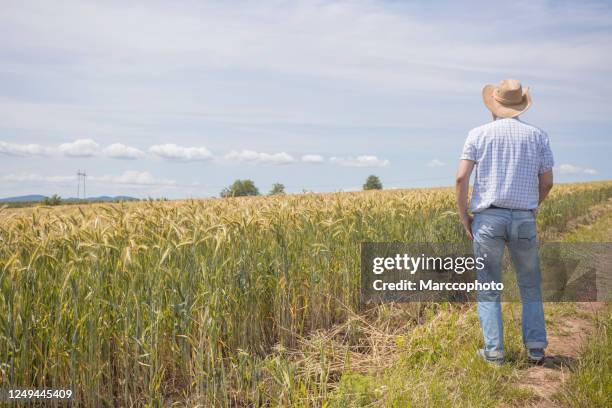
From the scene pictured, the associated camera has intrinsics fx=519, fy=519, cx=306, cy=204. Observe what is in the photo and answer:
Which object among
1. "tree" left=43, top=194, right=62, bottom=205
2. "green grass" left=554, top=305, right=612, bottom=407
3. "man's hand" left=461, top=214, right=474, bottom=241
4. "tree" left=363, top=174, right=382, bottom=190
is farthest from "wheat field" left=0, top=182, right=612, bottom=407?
"tree" left=363, top=174, right=382, bottom=190

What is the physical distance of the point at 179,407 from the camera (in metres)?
3.81

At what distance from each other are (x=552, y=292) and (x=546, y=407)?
3.74 meters

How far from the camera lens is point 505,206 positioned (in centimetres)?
430

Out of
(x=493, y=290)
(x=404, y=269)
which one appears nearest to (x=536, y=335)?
(x=493, y=290)

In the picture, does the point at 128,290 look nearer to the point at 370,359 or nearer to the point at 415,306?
the point at 370,359

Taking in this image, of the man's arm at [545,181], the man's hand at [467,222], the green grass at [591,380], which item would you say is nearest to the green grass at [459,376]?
the green grass at [591,380]

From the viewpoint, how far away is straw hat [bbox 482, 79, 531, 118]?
458cm

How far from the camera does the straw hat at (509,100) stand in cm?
458
